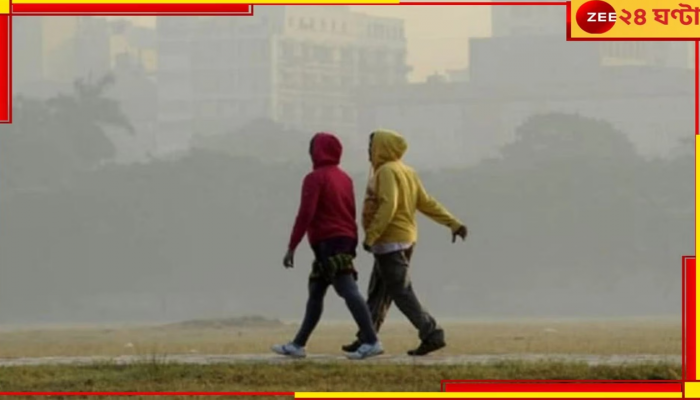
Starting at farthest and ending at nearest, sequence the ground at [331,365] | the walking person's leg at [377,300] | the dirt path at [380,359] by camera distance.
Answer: the walking person's leg at [377,300] < the dirt path at [380,359] < the ground at [331,365]

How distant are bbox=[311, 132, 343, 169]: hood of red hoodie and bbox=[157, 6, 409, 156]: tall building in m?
8.80

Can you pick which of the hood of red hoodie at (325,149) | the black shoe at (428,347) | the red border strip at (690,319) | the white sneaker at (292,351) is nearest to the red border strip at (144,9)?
the hood of red hoodie at (325,149)

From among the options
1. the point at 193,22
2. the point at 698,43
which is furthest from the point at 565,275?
the point at 698,43

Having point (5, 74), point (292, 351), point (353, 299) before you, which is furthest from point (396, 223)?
point (5, 74)

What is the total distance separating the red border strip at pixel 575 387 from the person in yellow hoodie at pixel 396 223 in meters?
1.12

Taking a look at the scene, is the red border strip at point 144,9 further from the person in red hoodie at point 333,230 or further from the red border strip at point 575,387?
the red border strip at point 575,387

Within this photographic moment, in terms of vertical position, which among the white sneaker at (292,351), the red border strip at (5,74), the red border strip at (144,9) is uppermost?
the red border strip at (144,9)

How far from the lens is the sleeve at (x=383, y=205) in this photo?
10.8 meters

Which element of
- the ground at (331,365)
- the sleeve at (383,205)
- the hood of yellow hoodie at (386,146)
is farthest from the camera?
the hood of yellow hoodie at (386,146)

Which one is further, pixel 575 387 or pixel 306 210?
pixel 306 210

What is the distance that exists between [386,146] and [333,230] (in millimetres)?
677

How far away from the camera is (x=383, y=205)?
10875 mm

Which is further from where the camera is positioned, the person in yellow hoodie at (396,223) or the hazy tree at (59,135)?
the hazy tree at (59,135)

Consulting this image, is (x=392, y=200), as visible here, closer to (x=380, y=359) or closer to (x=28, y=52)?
(x=380, y=359)
